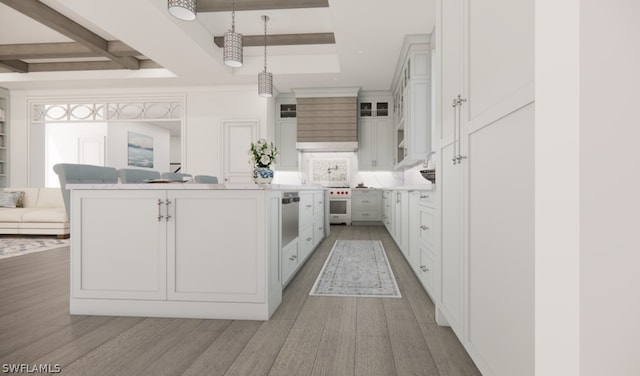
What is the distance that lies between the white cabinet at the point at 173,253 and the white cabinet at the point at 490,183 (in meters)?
1.10

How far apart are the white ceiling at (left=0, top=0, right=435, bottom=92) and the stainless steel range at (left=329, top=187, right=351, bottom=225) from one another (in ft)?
7.36

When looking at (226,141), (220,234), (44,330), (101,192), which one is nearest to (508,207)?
(220,234)

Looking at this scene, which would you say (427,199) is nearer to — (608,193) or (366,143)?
(608,193)

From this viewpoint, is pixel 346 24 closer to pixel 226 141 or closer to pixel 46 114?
pixel 226 141

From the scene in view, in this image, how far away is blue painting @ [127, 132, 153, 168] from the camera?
8679 mm

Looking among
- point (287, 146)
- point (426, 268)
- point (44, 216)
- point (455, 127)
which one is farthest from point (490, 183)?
point (44, 216)

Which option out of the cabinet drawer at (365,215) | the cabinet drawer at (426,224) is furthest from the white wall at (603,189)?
the cabinet drawer at (365,215)

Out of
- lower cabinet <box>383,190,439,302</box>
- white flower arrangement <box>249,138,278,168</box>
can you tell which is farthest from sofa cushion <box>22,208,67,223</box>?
lower cabinet <box>383,190,439,302</box>

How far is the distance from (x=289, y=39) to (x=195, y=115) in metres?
2.65

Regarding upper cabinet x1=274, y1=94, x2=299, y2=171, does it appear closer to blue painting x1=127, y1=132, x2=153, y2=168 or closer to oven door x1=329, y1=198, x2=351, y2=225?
oven door x1=329, y1=198, x2=351, y2=225

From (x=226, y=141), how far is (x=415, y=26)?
407 centimetres

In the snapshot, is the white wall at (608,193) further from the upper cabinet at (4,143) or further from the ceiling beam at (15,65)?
the upper cabinet at (4,143)

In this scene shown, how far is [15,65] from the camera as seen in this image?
19.7ft

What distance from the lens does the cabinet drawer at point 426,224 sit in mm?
2156
